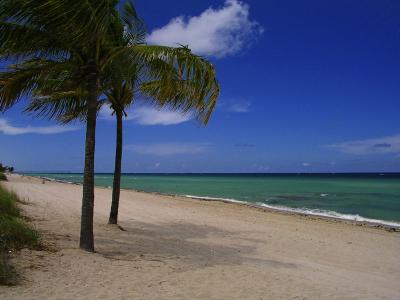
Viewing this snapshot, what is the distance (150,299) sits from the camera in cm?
529

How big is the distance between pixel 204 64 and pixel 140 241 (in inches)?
179

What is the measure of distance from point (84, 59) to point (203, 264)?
4.09m

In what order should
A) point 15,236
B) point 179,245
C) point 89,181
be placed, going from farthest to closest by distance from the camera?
1. point 179,245
2. point 89,181
3. point 15,236

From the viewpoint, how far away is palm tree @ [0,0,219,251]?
621 centimetres

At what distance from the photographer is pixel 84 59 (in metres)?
7.50

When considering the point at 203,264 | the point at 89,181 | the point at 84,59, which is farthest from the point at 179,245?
the point at 84,59

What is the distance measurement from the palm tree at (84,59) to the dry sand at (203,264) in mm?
1229

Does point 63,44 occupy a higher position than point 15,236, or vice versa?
point 63,44

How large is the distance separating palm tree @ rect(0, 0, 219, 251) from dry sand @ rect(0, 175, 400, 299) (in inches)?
48.4

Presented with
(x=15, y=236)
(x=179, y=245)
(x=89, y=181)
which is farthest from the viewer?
(x=179, y=245)

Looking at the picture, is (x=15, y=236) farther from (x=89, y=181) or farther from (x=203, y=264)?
(x=203, y=264)

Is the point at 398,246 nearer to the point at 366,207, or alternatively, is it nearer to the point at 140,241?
the point at 140,241

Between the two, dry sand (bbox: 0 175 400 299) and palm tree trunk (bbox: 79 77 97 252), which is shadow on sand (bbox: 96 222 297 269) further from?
palm tree trunk (bbox: 79 77 97 252)

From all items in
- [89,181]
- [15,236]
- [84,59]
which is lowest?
[15,236]
